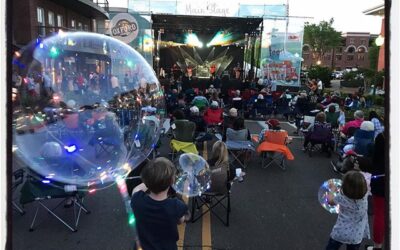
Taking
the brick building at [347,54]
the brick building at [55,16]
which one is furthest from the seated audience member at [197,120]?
the brick building at [347,54]

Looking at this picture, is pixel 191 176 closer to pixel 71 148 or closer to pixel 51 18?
pixel 71 148

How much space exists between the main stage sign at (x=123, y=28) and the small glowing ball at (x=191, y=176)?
30.6ft

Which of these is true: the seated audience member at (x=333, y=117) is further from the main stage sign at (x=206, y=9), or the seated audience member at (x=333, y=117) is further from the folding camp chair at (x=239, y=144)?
the main stage sign at (x=206, y=9)

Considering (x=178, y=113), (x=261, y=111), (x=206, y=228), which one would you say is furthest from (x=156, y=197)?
(x=261, y=111)

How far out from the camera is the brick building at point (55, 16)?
53.0ft

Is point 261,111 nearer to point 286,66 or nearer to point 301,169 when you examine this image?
point 286,66

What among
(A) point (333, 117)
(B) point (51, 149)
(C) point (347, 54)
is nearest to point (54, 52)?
(B) point (51, 149)

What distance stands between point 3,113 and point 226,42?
86.2 feet

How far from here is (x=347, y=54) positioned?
82938 millimetres

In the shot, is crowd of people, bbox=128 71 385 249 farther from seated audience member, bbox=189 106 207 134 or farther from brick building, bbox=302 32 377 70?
brick building, bbox=302 32 377 70

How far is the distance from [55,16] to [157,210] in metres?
21.3

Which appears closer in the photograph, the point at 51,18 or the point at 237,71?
the point at 51,18

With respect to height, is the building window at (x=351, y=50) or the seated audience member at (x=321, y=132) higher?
the building window at (x=351, y=50)

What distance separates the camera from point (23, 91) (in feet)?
9.41
